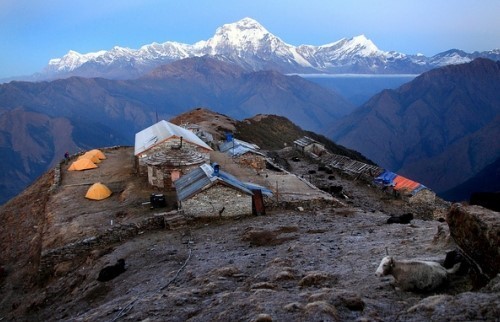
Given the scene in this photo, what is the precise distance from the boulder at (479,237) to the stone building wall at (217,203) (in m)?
13.2

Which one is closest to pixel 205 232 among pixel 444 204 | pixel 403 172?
pixel 444 204

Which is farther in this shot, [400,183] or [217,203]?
[400,183]

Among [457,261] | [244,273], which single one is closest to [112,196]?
[244,273]

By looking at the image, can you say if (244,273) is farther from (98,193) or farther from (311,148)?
(311,148)

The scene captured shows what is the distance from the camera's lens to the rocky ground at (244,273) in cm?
853

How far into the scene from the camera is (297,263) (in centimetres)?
1318

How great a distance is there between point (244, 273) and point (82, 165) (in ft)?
101

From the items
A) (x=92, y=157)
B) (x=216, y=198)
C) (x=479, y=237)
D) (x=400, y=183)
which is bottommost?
(x=400, y=183)

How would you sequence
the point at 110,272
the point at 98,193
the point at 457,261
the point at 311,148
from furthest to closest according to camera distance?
the point at 311,148 < the point at 98,193 < the point at 110,272 < the point at 457,261

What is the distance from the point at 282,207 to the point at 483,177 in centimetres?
8731

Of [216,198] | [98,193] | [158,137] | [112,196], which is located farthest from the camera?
[158,137]

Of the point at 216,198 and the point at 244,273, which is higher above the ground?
the point at 216,198

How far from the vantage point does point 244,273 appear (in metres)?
13.1

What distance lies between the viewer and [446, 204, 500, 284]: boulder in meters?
8.46
